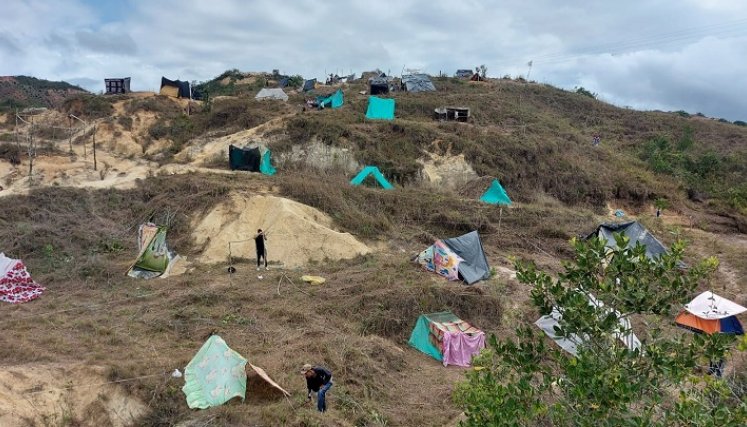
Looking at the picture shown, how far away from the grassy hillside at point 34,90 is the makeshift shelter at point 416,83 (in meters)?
33.4

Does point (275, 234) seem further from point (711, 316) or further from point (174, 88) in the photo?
point (174, 88)

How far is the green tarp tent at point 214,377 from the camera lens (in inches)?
281

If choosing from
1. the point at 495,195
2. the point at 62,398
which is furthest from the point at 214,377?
the point at 495,195

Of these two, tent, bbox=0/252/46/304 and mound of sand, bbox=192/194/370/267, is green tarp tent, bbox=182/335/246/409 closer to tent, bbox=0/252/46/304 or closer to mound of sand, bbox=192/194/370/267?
tent, bbox=0/252/46/304

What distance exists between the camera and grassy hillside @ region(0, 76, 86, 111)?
164ft

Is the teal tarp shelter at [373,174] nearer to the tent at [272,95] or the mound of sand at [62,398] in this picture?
the tent at [272,95]

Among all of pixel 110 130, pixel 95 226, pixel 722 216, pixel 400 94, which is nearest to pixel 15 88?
pixel 110 130

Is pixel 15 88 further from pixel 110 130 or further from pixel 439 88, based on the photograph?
pixel 439 88

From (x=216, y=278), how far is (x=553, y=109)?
34.5 meters

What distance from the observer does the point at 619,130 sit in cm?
3531

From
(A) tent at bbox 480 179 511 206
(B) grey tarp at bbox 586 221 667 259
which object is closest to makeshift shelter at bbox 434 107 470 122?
(A) tent at bbox 480 179 511 206

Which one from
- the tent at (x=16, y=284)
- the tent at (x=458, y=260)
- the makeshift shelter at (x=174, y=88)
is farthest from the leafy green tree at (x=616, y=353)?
the makeshift shelter at (x=174, y=88)

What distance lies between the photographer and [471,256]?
13711 millimetres

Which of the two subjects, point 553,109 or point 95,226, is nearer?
point 95,226
